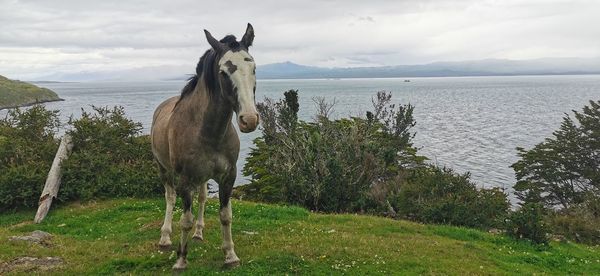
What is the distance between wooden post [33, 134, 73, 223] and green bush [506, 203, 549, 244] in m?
16.2

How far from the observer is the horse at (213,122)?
7.41 meters

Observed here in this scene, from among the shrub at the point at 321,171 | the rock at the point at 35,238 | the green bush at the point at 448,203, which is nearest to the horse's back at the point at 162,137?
the rock at the point at 35,238

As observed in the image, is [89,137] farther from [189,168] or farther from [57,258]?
[189,168]

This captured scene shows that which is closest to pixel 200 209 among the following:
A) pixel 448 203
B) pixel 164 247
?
pixel 164 247

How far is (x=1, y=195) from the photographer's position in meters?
17.9

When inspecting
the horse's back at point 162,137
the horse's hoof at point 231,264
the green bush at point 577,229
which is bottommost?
the green bush at point 577,229

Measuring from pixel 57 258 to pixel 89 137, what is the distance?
12.0 metres

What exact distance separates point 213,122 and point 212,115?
0.42 feet

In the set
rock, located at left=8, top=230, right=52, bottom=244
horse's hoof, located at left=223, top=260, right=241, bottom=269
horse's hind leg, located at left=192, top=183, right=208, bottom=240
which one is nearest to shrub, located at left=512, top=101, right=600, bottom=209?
horse's hind leg, located at left=192, top=183, right=208, bottom=240

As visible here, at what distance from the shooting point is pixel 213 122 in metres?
8.45

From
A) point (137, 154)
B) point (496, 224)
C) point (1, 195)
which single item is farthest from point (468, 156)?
point (1, 195)

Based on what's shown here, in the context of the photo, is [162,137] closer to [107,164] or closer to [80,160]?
[107,164]

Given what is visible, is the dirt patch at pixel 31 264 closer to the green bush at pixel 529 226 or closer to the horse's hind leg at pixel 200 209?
the horse's hind leg at pixel 200 209

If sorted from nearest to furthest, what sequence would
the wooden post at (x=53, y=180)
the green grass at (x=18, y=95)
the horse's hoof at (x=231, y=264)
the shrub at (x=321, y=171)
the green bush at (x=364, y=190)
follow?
the horse's hoof at (x=231, y=264)
the wooden post at (x=53, y=180)
the green bush at (x=364, y=190)
the shrub at (x=321, y=171)
the green grass at (x=18, y=95)
